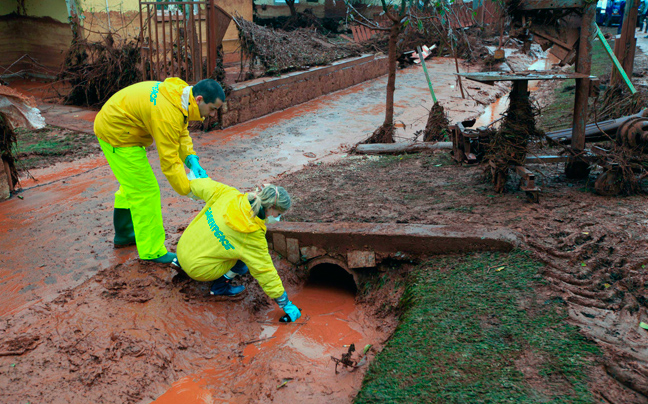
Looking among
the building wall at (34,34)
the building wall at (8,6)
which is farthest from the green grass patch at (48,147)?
the building wall at (8,6)

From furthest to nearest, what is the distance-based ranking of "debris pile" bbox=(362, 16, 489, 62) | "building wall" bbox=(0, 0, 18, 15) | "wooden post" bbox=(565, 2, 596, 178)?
"debris pile" bbox=(362, 16, 489, 62), "building wall" bbox=(0, 0, 18, 15), "wooden post" bbox=(565, 2, 596, 178)

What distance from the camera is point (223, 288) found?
14.3ft

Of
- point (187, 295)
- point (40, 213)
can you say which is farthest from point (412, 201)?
point (40, 213)

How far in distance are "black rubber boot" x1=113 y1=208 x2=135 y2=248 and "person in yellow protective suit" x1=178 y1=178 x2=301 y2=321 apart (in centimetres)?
85

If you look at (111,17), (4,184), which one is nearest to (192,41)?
(111,17)

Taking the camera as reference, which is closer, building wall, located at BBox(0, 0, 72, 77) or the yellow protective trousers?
the yellow protective trousers

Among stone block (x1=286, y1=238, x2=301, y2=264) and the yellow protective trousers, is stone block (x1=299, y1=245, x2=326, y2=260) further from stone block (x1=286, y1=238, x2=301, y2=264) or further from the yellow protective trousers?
the yellow protective trousers

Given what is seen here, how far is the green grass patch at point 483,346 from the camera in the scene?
112 inches

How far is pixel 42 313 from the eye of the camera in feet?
12.6

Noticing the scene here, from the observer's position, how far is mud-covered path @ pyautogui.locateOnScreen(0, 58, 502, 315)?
4.47 m

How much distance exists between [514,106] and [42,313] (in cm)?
473

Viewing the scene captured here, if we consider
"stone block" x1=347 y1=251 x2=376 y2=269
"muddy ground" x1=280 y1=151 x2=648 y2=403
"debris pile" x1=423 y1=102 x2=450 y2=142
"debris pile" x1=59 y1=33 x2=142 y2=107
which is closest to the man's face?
"muddy ground" x1=280 y1=151 x2=648 y2=403

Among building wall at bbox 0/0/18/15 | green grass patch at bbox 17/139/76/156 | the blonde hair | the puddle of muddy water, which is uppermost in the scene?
building wall at bbox 0/0/18/15

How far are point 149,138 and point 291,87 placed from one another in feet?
24.6
